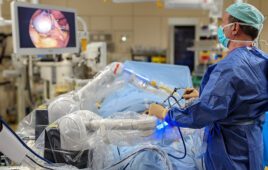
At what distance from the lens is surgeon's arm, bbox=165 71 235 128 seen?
1427 mm

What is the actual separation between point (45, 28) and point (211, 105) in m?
1.60

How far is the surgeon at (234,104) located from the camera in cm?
145

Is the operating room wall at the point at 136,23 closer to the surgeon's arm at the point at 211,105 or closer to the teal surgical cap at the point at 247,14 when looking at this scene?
the teal surgical cap at the point at 247,14

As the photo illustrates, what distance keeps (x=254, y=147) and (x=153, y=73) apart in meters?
1.36

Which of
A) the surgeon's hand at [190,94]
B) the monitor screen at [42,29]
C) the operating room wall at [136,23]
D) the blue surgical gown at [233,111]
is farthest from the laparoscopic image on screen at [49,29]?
the operating room wall at [136,23]

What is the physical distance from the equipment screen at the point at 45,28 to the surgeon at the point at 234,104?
1.23m

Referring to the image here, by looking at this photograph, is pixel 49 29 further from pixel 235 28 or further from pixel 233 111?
pixel 233 111

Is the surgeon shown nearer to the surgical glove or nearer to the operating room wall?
the surgical glove

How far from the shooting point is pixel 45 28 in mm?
2541

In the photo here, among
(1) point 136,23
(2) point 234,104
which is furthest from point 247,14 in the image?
(1) point 136,23

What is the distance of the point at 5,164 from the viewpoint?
6.03ft

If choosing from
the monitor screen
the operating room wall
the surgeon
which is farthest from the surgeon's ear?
Answer: the operating room wall

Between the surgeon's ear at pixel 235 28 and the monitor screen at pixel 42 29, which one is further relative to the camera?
the monitor screen at pixel 42 29

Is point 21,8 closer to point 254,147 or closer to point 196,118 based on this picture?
point 196,118
